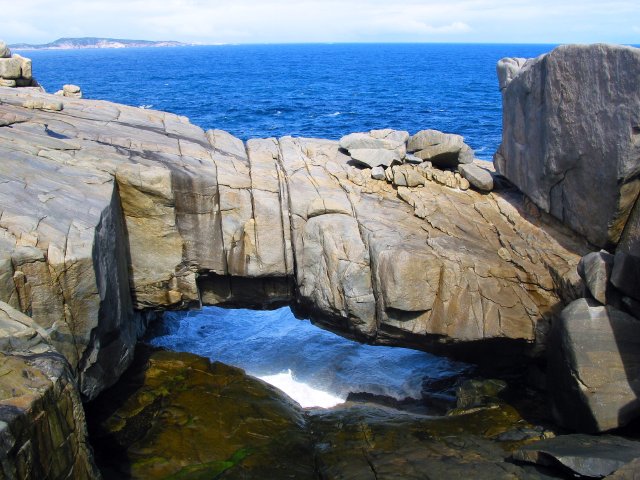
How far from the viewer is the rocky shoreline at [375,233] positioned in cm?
1401

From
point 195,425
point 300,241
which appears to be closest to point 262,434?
point 195,425

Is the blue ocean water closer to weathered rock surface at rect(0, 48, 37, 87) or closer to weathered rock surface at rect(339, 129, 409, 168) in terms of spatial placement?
weathered rock surface at rect(339, 129, 409, 168)

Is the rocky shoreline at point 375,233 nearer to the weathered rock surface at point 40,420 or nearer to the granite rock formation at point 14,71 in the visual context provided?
the weathered rock surface at point 40,420

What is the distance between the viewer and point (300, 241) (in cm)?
1823

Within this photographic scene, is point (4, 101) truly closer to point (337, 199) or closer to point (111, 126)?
point (111, 126)

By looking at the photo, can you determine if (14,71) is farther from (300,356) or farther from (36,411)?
(36,411)

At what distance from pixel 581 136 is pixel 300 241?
7896mm

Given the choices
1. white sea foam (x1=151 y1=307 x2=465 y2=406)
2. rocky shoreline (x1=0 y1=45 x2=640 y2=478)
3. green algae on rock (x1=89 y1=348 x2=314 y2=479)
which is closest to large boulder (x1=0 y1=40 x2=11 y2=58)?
rocky shoreline (x1=0 y1=45 x2=640 y2=478)

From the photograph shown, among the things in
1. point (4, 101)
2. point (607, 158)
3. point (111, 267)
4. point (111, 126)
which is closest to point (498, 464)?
point (607, 158)

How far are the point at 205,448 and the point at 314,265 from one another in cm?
590

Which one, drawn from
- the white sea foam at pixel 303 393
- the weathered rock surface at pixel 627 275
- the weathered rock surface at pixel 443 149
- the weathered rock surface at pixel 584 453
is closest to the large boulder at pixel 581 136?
the weathered rock surface at pixel 443 149

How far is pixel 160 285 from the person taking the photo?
1812 centimetres

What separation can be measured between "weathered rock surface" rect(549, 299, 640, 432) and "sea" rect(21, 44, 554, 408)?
549 cm

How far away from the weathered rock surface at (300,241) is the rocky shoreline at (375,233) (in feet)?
0.19
